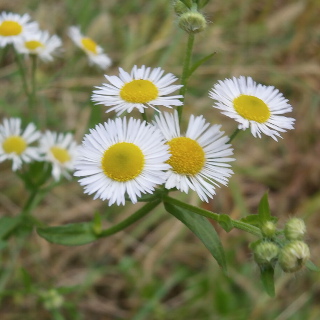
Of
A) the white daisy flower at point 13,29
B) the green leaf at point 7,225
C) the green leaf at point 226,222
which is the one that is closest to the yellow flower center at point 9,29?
the white daisy flower at point 13,29

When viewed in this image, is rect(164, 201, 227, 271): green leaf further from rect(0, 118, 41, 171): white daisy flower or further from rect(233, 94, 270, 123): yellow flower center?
rect(0, 118, 41, 171): white daisy flower

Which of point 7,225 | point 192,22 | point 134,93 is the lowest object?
point 7,225

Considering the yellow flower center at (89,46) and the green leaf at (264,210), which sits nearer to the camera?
the green leaf at (264,210)

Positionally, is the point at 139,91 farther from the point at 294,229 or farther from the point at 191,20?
the point at 294,229

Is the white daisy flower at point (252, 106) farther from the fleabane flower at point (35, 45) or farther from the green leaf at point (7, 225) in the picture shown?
the fleabane flower at point (35, 45)

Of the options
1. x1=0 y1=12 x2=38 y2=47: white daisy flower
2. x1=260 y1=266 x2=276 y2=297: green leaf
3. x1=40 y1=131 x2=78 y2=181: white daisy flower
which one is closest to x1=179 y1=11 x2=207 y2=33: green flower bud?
x1=260 y1=266 x2=276 y2=297: green leaf

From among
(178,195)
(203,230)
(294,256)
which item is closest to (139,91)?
(203,230)
